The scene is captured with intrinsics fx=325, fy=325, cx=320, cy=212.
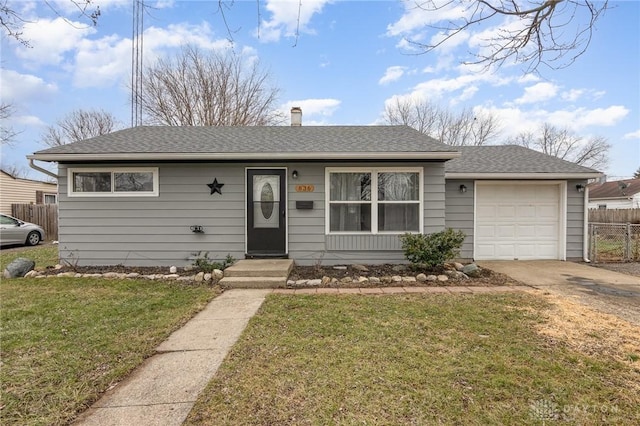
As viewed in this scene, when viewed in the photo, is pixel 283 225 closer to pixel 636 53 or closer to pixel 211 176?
pixel 211 176

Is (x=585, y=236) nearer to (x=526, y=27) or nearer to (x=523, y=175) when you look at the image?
(x=523, y=175)

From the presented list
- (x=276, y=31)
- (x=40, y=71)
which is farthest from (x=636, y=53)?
(x=40, y=71)

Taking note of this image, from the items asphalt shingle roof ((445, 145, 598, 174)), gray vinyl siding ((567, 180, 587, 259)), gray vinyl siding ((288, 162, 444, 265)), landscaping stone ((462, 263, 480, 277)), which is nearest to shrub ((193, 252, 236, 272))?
gray vinyl siding ((288, 162, 444, 265))

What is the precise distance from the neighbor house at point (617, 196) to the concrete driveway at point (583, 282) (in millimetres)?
20088

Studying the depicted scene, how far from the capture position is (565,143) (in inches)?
1040

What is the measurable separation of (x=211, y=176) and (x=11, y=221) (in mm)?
9963

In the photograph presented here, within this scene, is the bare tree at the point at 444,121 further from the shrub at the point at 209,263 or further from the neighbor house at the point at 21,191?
the neighbor house at the point at 21,191

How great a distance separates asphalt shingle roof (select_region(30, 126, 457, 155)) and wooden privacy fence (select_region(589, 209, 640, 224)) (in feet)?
43.5

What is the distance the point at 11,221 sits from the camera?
458 inches

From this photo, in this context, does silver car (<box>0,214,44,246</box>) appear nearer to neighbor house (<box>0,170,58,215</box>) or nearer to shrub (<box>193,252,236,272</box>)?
neighbor house (<box>0,170,58,215</box>)

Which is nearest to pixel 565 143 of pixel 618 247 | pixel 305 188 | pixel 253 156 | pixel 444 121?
pixel 444 121

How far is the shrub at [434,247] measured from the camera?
6117 mm

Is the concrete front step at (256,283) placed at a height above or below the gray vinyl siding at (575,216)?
below

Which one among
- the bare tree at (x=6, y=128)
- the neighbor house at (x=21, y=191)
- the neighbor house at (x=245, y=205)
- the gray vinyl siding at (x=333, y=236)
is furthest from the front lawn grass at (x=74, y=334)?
the neighbor house at (x=21, y=191)
